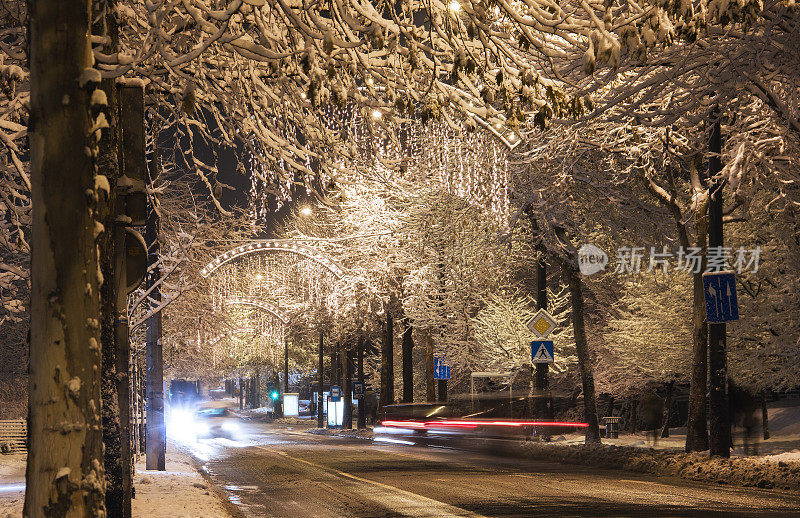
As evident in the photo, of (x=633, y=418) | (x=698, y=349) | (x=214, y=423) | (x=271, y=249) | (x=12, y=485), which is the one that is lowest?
(x=214, y=423)

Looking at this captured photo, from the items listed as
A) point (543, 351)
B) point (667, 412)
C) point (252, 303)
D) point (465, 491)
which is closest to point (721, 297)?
point (465, 491)

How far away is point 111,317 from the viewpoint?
7812 mm

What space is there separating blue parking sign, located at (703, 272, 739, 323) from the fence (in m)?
24.3

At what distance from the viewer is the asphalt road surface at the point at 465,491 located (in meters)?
13.8

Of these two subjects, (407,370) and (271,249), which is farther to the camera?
(407,370)

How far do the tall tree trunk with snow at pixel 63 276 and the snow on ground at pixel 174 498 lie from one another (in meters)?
6.75

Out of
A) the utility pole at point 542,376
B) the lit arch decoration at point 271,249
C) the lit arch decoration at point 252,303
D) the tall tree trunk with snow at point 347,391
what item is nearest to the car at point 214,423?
the tall tree trunk with snow at point 347,391

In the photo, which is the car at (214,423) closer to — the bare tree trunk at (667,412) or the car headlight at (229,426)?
the car headlight at (229,426)

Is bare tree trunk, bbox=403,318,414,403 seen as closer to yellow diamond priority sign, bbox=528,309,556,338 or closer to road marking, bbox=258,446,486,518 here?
yellow diamond priority sign, bbox=528,309,556,338

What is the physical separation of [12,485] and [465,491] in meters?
10.2

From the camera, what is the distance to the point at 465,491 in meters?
16.7

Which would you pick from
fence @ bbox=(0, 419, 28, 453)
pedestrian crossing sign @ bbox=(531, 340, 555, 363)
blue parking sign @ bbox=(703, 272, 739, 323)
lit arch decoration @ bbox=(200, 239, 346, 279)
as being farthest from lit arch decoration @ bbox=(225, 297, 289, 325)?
blue parking sign @ bbox=(703, 272, 739, 323)

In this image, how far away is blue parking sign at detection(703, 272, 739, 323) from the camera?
62.8 feet

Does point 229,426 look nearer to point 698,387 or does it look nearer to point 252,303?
point 252,303
